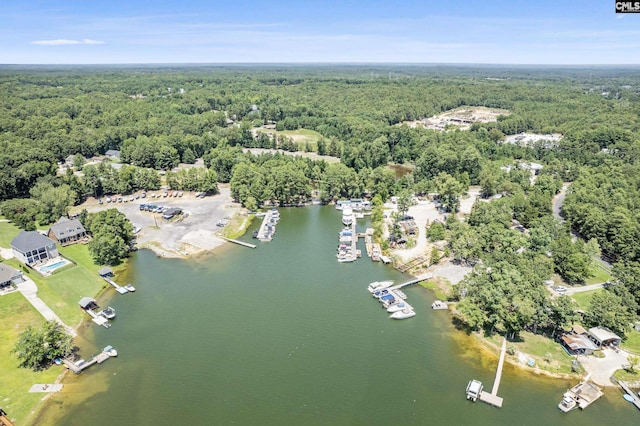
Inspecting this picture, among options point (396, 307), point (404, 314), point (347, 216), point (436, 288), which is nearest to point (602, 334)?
point (436, 288)

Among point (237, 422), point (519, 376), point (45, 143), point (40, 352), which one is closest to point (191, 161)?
point (45, 143)

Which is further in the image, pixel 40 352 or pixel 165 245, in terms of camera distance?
pixel 165 245

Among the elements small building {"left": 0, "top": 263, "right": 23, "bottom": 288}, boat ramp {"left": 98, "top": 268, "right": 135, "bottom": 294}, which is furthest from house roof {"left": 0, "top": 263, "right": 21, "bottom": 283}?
boat ramp {"left": 98, "top": 268, "right": 135, "bottom": 294}

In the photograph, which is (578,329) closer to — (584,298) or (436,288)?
(584,298)

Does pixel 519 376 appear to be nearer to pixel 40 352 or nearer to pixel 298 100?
pixel 40 352

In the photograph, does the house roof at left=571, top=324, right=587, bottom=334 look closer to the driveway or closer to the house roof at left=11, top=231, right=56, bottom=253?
the driveway

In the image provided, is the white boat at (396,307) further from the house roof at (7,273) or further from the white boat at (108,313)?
the house roof at (7,273)

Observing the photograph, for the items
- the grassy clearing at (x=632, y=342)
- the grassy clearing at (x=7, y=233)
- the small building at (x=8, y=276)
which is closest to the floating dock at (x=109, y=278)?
the small building at (x=8, y=276)
